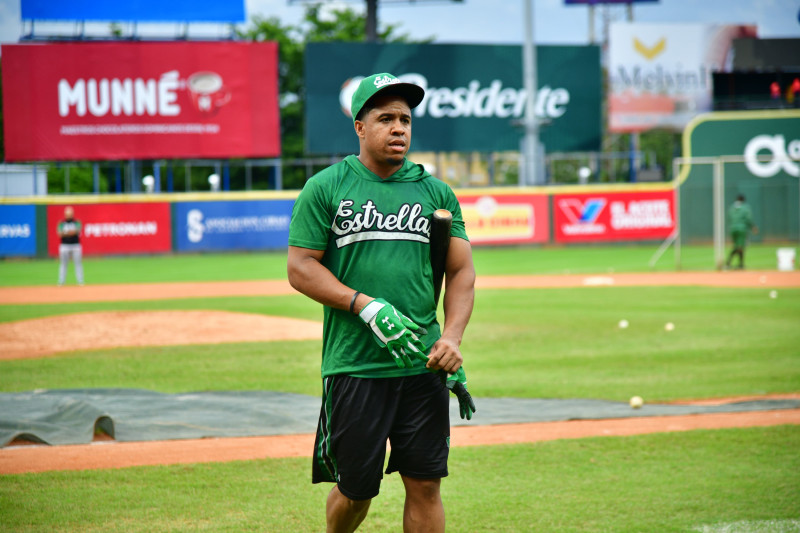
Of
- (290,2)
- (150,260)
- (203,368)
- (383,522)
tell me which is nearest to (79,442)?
(383,522)

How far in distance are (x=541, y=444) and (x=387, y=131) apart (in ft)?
12.5

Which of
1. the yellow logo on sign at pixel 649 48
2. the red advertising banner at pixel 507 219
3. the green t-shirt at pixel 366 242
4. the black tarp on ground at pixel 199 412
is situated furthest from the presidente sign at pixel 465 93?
the green t-shirt at pixel 366 242

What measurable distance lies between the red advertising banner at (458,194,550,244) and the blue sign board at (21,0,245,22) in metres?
14.2

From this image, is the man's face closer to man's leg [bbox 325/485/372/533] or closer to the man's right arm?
the man's right arm

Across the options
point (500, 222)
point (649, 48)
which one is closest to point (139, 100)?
point (500, 222)

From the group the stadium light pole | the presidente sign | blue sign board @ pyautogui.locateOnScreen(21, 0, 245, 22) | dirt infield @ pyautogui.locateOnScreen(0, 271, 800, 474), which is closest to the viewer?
dirt infield @ pyautogui.locateOnScreen(0, 271, 800, 474)

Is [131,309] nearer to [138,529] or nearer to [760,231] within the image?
[138,529]

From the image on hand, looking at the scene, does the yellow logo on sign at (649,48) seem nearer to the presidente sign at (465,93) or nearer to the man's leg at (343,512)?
the presidente sign at (465,93)

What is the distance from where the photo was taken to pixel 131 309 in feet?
56.9

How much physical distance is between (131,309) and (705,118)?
27.6 meters

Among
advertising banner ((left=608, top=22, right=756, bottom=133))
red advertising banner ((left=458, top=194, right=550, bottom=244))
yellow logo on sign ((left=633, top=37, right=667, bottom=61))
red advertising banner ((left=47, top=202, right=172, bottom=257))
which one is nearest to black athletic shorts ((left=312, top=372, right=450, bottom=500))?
red advertising banner ((left=458, top=194, right=550, bottom=244))

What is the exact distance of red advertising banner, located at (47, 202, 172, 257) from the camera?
3328 cm

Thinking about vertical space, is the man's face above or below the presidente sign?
below

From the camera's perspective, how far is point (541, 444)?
22.2ft
